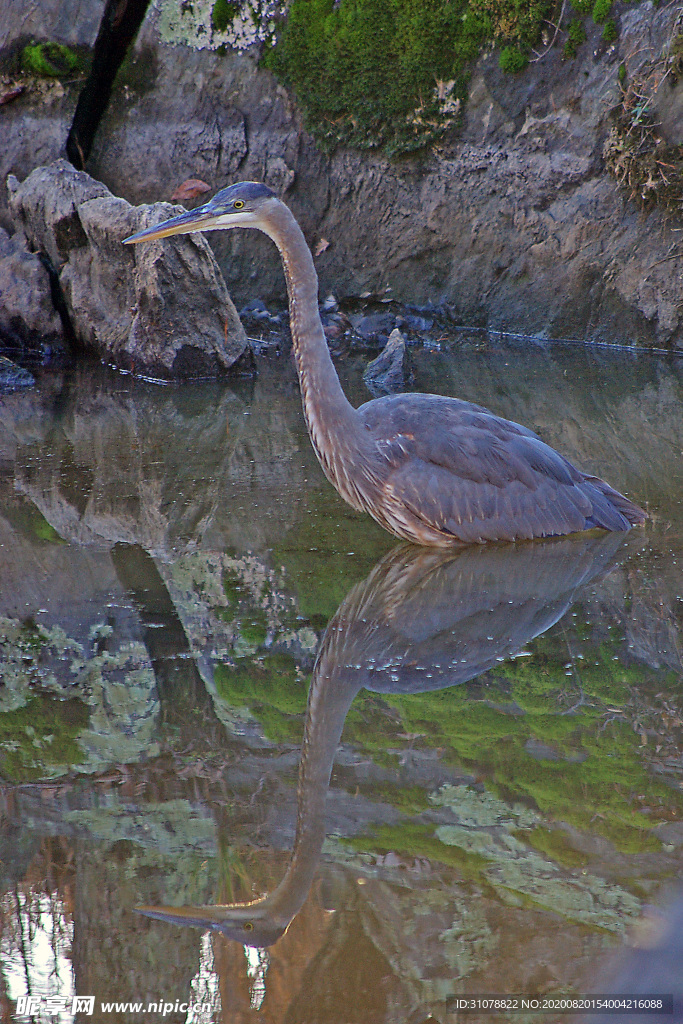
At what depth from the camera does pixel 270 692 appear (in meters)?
3.21

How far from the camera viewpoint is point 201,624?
12.2 feet

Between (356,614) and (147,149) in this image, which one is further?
(147,149)

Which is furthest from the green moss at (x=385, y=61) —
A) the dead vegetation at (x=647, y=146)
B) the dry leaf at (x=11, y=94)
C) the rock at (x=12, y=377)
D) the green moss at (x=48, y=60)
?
the rock at (x=12, y=377)

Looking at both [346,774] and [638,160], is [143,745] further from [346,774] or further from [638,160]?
[638,160]

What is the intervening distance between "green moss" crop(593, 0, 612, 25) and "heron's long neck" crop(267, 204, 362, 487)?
630cm

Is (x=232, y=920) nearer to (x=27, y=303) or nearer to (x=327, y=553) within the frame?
(x=327, y=553)

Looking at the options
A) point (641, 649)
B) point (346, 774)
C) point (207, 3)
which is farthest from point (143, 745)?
point (207, 3)

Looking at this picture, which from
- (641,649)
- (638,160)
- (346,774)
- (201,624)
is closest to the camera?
(346,774)

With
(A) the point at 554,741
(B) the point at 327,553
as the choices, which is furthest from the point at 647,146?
(A) the point at 554,741

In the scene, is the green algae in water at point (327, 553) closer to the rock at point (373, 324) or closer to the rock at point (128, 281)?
the rock at point (128, 281)

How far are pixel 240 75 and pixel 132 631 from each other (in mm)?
8402

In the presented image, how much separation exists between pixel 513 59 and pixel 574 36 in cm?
61

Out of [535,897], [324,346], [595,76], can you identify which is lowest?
[535,897]

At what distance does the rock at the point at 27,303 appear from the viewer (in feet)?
28.5
